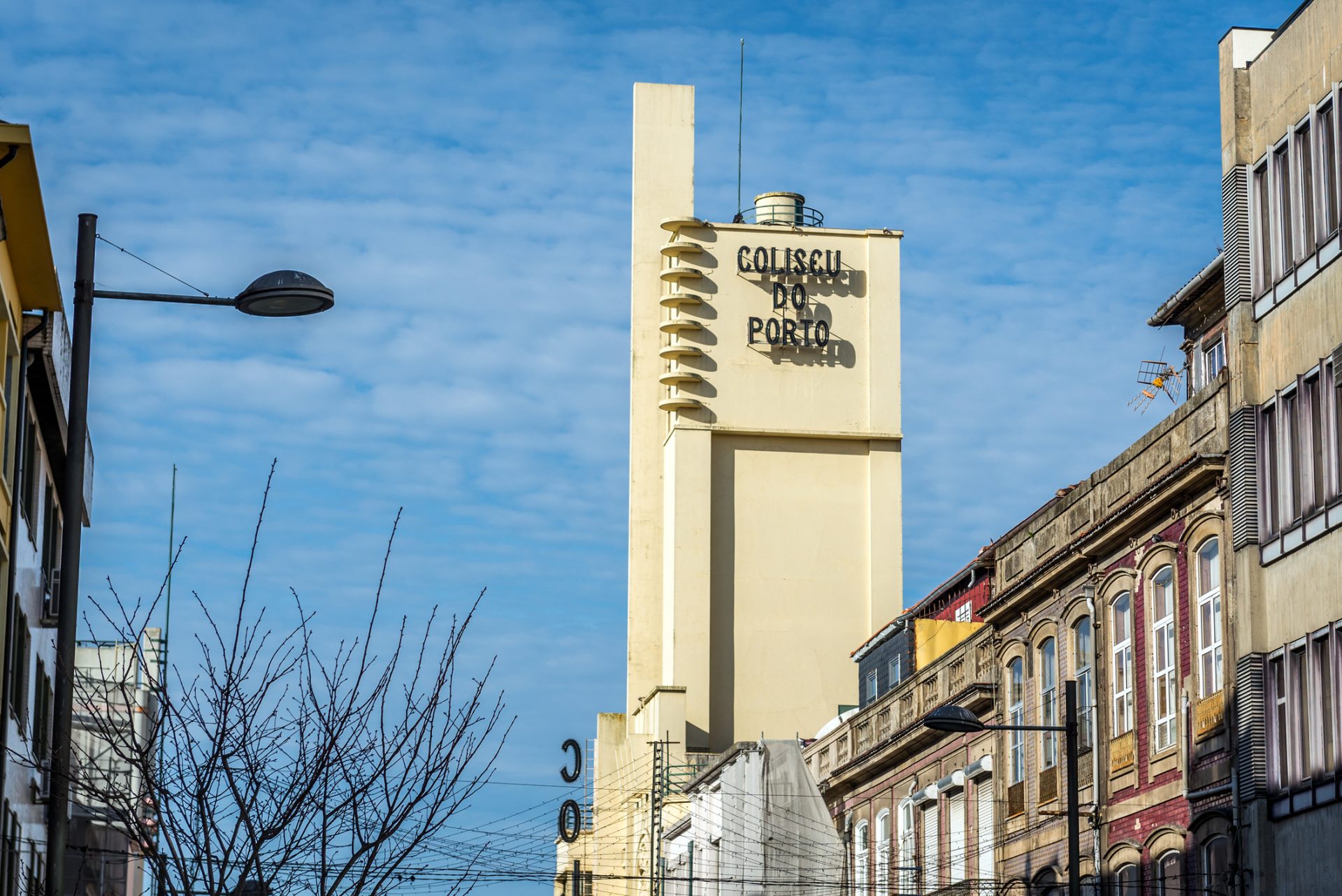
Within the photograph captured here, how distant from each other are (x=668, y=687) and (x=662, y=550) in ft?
29.0

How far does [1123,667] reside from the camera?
35844mm

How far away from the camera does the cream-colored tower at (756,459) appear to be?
76188 mm

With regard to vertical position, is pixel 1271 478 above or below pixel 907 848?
above

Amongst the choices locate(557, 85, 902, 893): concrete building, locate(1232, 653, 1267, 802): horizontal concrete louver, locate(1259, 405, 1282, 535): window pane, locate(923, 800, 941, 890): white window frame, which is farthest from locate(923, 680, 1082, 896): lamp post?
locate(557, 85, 902, 893): concrete building

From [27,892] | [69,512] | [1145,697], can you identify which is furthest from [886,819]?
[69,512]

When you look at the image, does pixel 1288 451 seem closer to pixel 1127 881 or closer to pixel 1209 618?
pixel 1209 618

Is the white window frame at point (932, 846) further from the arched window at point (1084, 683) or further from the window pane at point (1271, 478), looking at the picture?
the window pane at point (1271, 478)

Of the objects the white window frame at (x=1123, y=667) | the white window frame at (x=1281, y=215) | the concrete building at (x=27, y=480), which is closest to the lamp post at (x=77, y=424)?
the concrete building at (x=27, y=480)

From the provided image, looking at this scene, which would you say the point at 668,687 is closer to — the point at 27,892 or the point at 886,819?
the point at 886,819

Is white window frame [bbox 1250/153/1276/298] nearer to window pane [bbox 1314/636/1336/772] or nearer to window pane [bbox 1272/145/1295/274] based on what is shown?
window pane [bbox 1272/145/1295/274]

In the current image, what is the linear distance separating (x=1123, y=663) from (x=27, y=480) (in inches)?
701

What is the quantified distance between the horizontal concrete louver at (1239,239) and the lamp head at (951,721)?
337 inches

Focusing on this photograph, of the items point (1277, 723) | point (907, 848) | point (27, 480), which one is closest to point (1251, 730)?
point (1277, 723)

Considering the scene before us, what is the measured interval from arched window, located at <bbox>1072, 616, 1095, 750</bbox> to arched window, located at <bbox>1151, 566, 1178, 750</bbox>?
238cm
